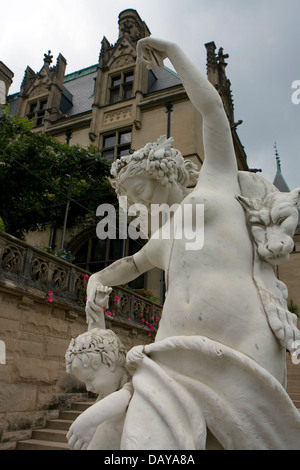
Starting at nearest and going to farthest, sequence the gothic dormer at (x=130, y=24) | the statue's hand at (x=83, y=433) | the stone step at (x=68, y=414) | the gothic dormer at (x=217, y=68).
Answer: the statue's hand at (x=83, y=433), the stone step at (x=68, y=414), the gothic dormer at (x=217, y=68), the gothic dormer at (x=130, y=24)

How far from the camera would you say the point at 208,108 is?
1503 millimetres

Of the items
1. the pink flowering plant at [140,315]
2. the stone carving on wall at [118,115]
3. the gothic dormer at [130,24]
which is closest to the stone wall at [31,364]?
the pink flowering plant at [140,315]

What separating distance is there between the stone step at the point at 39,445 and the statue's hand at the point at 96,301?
156 inches

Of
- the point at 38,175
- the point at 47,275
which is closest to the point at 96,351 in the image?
the point at 47,275

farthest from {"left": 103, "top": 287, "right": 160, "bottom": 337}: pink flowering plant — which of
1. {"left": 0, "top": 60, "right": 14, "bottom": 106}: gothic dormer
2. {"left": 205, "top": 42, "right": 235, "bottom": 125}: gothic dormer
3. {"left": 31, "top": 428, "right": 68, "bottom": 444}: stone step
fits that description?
{"left": 205, "top": 42, "right": 235, "bottom": 125}: gothic dormer

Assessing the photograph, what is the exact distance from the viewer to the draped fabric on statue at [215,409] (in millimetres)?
1064

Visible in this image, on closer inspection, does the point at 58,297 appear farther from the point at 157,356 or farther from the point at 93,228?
the point at 93,228

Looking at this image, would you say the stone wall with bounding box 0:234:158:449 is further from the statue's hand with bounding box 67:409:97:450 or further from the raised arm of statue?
the raised arm of statue

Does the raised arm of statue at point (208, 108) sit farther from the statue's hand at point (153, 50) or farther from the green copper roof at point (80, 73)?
the green copper roof at point (80, 73)

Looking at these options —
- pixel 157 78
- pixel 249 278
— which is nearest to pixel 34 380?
pixel 249 278

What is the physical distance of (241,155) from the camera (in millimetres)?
20141

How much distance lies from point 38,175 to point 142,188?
10.2 meters

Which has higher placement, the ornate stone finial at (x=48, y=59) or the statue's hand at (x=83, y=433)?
the ornate stone finial at (x=48, y=59)

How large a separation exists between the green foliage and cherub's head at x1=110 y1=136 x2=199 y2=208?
30.0ft
